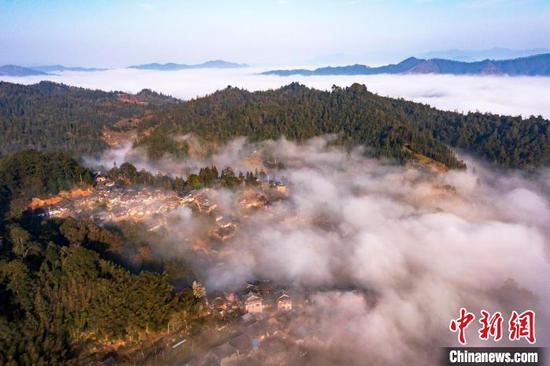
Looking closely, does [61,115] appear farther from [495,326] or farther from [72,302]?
[495,326]

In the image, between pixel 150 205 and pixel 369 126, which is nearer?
pixel 150 205

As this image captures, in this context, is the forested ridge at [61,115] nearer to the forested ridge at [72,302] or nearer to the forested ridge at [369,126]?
the forested ridge at [369,126]

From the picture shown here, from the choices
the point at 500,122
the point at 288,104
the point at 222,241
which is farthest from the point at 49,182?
the point at 500,122

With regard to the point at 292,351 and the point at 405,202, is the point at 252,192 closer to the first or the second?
the point at 405,202

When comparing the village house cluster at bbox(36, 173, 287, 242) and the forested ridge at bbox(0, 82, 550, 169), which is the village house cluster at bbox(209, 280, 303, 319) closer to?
the village house cluster at bbox(36, 173, 287, 242)

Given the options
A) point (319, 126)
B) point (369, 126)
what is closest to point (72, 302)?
point (369, 126)

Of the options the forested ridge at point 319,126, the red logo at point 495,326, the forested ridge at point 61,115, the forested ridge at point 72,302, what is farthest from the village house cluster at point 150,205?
the forested ridge at point 61,115

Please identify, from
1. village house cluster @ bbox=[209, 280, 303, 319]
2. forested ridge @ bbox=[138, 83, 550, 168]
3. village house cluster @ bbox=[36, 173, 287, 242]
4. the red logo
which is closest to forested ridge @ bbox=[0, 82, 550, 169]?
forested ridge @ bbox=[138, 83, 550, 168]
